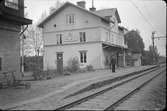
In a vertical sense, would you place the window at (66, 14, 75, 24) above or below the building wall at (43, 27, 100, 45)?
above

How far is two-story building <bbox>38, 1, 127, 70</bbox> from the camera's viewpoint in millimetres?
37438

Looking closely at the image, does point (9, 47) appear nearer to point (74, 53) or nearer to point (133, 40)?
point (74, 53)

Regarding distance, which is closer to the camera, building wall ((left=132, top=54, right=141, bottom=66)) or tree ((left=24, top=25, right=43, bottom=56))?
tree ((left=24, top=25, right=43, bottom=56))

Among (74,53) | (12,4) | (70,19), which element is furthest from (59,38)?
(12,4)

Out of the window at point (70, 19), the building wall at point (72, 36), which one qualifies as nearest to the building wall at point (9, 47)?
the building wall at point (72, 36)

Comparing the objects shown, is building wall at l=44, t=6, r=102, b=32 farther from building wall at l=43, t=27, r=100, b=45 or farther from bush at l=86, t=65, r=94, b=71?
bush at l=86, t=65, r=94, b=71

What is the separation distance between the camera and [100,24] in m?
37.5

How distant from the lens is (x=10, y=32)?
1545 centimetres

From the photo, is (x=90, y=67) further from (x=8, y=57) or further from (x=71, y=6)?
(x=8, y=57)

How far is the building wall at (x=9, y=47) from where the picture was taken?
14800 millimetres

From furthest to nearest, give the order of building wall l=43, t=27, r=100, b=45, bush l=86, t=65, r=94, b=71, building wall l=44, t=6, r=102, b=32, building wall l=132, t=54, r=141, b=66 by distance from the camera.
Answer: building wall l=132, t=54, r=141, b=66 → building wall l=44, t=6, r=102, b=32 → building wall l=43, t=27, r=100, b=45 → bush l=86, t=65, r=94, b=71

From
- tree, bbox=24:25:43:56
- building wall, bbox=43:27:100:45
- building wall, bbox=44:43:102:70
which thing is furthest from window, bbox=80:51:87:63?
tree, bbox=24:25:43:56

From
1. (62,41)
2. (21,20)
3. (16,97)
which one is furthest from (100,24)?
(16,97)

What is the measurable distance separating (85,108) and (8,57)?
7.39 meters
